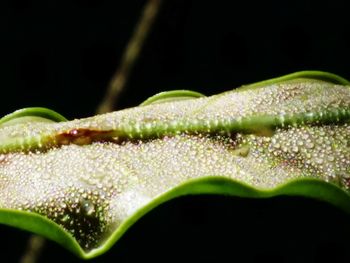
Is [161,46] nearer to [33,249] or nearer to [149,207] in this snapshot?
[33,249]

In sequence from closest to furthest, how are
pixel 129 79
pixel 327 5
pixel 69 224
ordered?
pixel 69 224, pixel 129 79, pixel 327 5

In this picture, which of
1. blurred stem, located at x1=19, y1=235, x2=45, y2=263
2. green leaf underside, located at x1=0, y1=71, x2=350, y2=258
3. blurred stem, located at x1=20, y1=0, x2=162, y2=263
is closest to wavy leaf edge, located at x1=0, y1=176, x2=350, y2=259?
green leaf underside, located at x1=0, y1=71, x2=350, y2=258

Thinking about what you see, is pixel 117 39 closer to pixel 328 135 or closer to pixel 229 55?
pixel 229 55

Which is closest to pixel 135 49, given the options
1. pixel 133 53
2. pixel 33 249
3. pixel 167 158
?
pixel 133 53

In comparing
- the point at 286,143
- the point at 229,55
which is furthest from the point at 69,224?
the point at 229,55

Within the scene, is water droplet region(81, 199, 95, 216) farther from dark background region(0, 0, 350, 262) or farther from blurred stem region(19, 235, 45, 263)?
dark background region(0, 0, 350, 262)

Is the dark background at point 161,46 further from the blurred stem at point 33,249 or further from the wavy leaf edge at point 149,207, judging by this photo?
the wavy leaf edge at point 149,207
